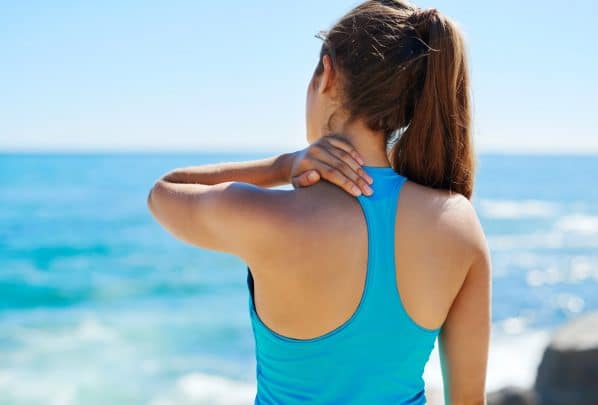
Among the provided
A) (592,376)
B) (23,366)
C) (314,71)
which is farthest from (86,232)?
(314,71)

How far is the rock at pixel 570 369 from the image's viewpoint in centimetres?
517

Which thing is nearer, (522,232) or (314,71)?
(314,71)

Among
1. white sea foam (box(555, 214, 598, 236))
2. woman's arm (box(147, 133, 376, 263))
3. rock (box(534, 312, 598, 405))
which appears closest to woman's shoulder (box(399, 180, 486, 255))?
woman's arm (box(147, 133, 376, 263))

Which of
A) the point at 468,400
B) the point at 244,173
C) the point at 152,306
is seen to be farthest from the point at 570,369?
the point at 152,306

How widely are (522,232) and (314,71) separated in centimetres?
2255

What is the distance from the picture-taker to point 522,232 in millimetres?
22797

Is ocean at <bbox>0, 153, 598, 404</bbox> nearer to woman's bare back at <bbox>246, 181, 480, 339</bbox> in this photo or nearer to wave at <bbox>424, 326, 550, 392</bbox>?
wave at <bbox>424, 326, 550, 392</bbox>

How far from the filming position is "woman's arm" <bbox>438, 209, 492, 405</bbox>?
4.87 feet

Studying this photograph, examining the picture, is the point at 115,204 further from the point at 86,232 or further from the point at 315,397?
the point at 315,397

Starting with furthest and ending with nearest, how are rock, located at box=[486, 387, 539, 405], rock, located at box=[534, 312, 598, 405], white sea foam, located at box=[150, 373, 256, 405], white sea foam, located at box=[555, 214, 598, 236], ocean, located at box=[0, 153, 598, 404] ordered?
1. white sea foam, located at box=[555, 214, 598, 236]
2. ocean, located at box=[0, 153, 598, 404]
3. white sea foam, located at box=[150, 373, 256, 405]
4. rock, located at box=[486, 387, 539, 405]
5. rock, located at box=[534, 312, 598, 405]

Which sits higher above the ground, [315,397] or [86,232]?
[315,397]

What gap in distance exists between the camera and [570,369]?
17.3 ft

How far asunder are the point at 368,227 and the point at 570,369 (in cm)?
455

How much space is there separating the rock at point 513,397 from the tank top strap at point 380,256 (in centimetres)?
458
